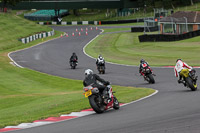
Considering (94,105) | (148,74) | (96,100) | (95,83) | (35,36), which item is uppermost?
(95,83)

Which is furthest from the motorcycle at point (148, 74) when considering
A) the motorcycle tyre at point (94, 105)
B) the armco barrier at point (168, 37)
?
the armco barrier at point (168, 37)

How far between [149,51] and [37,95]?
28496 millimetres

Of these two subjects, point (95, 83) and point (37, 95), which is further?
point (37, 95)

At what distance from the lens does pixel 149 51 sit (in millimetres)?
49781

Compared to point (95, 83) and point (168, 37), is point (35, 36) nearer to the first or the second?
point (168, 37)

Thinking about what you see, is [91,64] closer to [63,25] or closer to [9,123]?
[9,123]

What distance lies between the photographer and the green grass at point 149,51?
136 ft

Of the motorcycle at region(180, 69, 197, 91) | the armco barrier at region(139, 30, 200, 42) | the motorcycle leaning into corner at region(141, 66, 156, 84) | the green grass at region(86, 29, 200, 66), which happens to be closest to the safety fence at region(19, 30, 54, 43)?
the green grass at region(86, 29, 200, 66)

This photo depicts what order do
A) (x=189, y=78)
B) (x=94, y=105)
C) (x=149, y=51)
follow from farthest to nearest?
(x=149, y=51), (x=189, y=78), (x=94, y=105)

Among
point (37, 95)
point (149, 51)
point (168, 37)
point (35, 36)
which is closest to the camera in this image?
point (37, 95)

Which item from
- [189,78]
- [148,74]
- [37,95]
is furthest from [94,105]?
[148,74]

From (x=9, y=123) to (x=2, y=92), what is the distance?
38.1 ft

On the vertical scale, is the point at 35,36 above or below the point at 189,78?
below

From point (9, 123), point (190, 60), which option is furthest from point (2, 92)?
point (190, 60)
